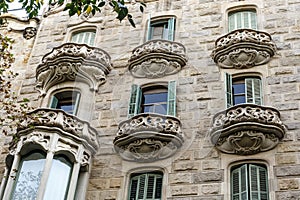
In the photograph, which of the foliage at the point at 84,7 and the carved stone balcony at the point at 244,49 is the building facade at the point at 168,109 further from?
the foliage at the point at 84,7

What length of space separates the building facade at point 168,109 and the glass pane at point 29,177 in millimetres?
34

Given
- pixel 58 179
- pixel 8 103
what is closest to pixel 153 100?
pixel 58 179

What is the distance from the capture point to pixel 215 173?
44.3 ft

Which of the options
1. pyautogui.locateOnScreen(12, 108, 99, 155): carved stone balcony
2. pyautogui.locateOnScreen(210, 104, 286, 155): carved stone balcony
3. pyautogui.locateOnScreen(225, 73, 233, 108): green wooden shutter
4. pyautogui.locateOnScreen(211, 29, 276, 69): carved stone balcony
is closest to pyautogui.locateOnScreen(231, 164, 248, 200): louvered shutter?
pyautogui.locateOnScreen(210, 104, 286, 155): carved stone balcony

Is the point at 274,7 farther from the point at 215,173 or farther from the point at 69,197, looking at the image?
the point at 69,197

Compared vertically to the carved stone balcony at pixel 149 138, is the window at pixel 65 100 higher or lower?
higher

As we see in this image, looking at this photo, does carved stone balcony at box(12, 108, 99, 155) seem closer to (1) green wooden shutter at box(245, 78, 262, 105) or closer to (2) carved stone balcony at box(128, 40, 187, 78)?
(2) carved stone balcony at box(128, 40, 187, 78)

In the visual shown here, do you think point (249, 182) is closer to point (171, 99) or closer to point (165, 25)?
point (171, 99)

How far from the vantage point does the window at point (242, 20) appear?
17.3 meters

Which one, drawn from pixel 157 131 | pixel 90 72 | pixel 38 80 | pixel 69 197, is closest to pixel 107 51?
pixel 90 72

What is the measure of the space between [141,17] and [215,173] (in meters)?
7.80

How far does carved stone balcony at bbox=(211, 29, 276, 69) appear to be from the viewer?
51.6ft

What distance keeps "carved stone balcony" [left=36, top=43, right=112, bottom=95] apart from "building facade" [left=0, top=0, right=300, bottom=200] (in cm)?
4

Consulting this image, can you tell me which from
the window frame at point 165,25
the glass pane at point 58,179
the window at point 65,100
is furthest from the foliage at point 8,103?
the window frame at point 165,25
